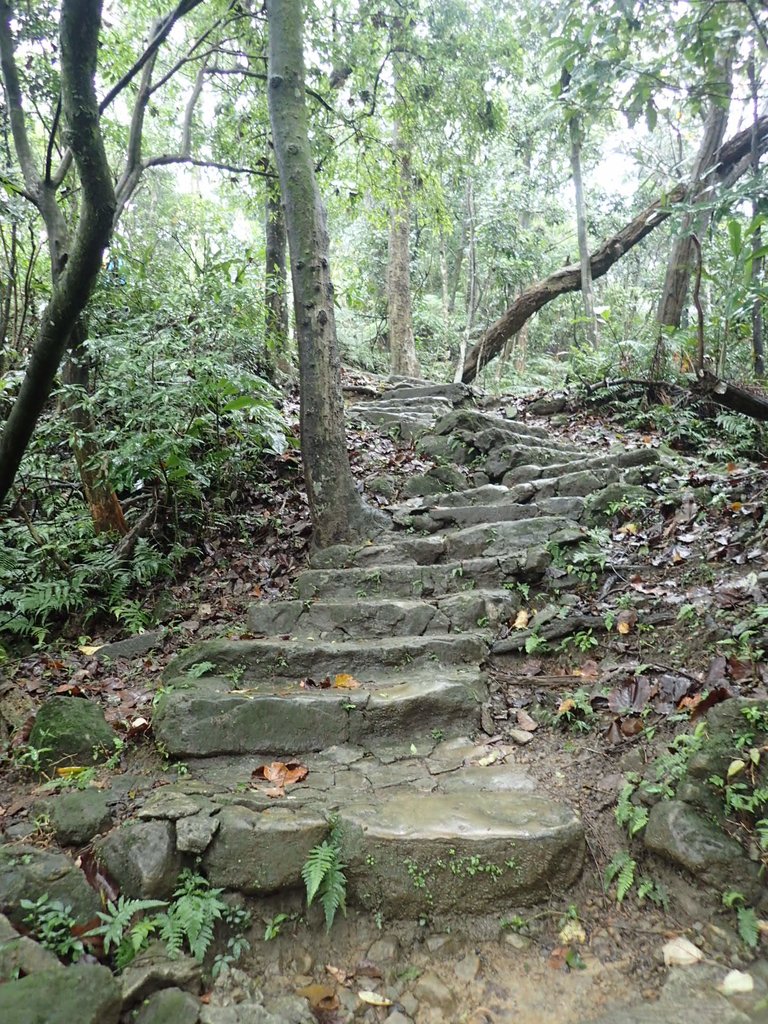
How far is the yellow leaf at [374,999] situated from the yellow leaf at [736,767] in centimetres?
159

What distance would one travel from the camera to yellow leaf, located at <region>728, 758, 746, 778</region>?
7.93 ft

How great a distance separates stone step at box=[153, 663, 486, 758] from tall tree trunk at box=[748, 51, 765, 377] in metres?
3.13

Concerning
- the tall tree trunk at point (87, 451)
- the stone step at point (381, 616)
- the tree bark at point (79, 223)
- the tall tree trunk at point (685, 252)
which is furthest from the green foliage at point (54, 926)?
the tall tree trunk at point (685, 252)

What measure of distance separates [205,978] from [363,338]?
14.9 metres

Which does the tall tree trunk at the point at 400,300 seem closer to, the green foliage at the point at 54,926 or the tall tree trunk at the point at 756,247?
the tall tree trunk at the point at 756,247

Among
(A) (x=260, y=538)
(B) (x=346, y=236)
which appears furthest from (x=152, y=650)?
(B) (x=346, y=236)

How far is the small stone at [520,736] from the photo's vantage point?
10.8 feet

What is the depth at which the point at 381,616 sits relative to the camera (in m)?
4.33

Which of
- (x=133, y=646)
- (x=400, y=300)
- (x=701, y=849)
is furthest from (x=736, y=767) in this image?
(x=400, y=300)

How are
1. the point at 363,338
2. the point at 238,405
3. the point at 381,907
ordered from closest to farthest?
the point at 381,907 → the point at 238,405 → the point at 363,338

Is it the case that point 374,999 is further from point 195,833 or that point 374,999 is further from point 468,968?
point 195,833

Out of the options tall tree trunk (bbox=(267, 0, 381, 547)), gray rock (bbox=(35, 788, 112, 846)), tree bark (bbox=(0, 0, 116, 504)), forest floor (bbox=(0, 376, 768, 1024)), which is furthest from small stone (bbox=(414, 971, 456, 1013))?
tree bark (bbox=(0, 0, 116, 504))

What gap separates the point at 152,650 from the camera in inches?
176

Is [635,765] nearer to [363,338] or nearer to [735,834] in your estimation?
[735,834]
